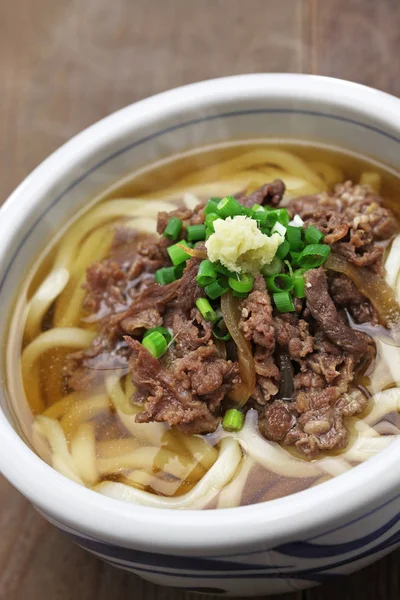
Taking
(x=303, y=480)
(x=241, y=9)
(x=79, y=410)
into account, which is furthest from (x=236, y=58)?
(x=303, y=480)

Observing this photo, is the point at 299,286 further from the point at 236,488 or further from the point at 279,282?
the point at 236,488

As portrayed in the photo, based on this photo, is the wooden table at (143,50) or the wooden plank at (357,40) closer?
the wooden plank at (357,40)

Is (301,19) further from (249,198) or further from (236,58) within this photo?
(249,198)

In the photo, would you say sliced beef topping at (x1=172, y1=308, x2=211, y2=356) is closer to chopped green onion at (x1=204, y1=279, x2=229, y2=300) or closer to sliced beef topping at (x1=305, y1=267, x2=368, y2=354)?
chopped green onion at (x1=204, y1=279, x2=229, y2=300)

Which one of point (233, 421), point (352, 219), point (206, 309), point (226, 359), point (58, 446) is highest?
point (352, 219)

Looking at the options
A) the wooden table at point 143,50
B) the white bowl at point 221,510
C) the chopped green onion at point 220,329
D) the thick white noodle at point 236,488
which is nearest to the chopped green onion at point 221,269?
the chopped green onion at point 220,329

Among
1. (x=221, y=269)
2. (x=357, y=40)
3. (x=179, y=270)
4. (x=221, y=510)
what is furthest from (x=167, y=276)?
(x=357, y=40)

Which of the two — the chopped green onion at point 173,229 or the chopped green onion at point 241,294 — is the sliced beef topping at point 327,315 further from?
the chopped green onion at point 173,229
